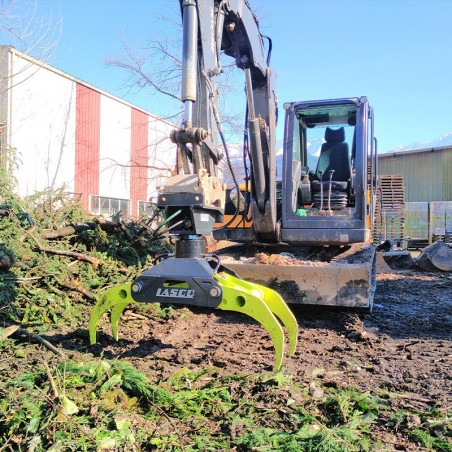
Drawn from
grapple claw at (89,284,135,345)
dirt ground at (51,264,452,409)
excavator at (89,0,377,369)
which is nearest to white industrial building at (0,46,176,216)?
excavator at (89,0,377,369)

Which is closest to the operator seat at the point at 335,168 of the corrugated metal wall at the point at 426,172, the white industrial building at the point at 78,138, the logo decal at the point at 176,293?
the logo decal at the point at 176,293

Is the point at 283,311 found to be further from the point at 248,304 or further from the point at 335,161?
the point at 335,161

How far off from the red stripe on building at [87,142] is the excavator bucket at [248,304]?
13.6 metres

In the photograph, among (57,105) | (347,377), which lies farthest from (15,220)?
(57,105)

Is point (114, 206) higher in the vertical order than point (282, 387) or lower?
higher

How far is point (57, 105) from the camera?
16.0 m

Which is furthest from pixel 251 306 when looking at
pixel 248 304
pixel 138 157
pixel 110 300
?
pixel 138 157

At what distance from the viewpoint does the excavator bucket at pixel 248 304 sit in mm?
3285

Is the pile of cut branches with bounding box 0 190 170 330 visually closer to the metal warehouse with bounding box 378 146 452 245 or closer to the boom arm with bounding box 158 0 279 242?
the boom arm with bounding box 158 0 279 242

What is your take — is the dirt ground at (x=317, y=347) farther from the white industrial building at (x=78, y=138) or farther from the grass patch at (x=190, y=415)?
the white industrial building at (x=78, y=138)

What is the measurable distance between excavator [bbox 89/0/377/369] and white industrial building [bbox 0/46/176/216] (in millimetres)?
8635

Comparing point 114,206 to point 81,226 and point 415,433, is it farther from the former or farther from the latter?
point 415,433

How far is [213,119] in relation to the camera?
4328mm

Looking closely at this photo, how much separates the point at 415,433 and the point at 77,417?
6.27 feet
